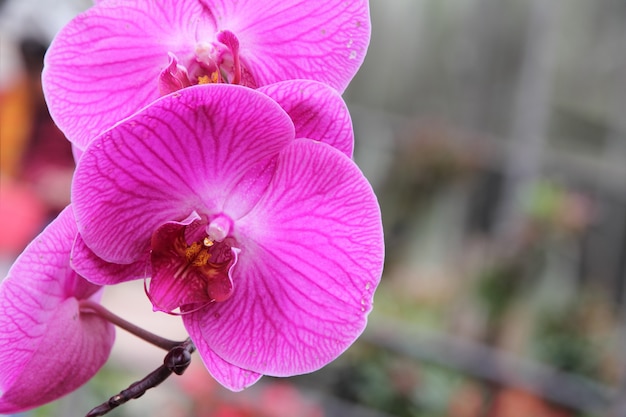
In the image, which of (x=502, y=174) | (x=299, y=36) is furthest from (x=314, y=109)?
(x=502, y=174)

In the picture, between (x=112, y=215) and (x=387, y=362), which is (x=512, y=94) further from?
(x=112, y=215)

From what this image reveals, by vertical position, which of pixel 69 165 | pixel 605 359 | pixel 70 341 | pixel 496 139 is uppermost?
pixel 70 341

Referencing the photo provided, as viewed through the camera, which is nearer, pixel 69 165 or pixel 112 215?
pixel 112 215

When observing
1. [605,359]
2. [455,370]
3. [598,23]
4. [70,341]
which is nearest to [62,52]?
[70,341]

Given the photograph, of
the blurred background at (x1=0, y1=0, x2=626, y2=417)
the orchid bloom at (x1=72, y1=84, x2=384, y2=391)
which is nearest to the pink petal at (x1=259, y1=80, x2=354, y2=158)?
the orchid bloom at (x1=72, y1=84, x2=384, y2=391)

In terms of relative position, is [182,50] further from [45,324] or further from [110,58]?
[45,324]

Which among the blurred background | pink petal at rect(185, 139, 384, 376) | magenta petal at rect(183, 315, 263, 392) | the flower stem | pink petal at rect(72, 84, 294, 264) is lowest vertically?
the blurred background

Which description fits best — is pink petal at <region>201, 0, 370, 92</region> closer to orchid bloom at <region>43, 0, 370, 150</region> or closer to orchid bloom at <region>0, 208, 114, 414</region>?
orchid bloom at <region>43, 0, 370, 150</region>
